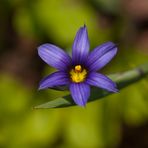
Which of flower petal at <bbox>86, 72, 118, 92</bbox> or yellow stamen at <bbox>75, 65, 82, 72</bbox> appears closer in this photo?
flower petal at <bbox>86, 72, 118, 92</bbox>

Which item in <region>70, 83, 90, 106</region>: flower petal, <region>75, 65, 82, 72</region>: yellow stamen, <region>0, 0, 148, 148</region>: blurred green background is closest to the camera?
<region>70, 83, 90, 106</region>: flower petal

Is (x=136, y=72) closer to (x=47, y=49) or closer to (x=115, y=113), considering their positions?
(x=47, y=49)

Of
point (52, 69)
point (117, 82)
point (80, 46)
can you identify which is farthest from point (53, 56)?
point (52, 69)

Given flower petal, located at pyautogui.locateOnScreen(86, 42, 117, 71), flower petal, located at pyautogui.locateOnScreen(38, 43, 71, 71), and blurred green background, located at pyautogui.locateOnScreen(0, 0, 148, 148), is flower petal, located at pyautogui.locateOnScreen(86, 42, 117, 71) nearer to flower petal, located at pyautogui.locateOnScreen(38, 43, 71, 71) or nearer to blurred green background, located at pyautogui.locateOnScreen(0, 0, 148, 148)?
flower petal, located at pyautogui.locateOnScreen(38, 43, 71, 71)

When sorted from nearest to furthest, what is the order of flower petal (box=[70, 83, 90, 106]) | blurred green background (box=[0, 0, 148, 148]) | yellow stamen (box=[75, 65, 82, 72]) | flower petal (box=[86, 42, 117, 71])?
1. flower petal (box=[70, 83, 90, 106])
2. flower petal (box=[86, 42, 117, 71])
3. yellow stamen (box=[75, 65, 82, 72])
4. blurred green background (box=[0, 0, 148, 148])

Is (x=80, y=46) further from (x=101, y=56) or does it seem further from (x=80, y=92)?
(x=80, y=92)

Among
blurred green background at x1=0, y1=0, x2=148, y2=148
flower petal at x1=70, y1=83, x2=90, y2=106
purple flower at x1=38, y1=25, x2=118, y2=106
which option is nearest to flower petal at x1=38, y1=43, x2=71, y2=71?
purple flower at x1=38, y1=25, x2=118, y2=106

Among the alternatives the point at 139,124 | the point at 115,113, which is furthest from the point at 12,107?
the point at 139,124
